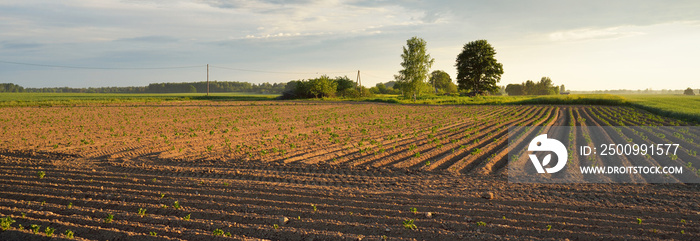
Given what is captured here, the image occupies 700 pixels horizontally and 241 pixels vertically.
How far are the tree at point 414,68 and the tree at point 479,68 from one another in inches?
500

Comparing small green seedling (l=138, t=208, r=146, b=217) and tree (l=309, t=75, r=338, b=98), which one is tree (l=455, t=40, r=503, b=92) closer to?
tree (l=309, t=75, r=338, b=98)

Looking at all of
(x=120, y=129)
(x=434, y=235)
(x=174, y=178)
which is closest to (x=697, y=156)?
(x=434, y=235)

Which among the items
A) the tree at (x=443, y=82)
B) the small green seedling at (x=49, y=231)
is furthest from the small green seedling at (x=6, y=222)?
the tree at (x=443, y=82)

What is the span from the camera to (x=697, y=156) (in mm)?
13234

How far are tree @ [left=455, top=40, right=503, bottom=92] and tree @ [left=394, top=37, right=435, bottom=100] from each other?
12694mm

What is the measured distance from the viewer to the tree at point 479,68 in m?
71.3

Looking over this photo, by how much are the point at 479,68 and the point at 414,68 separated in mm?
16593

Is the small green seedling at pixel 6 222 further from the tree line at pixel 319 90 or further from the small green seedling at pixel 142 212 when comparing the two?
the tree line at pixel 319 90

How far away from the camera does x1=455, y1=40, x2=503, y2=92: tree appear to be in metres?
71.3

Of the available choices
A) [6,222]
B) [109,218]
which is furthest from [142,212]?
[6,222]

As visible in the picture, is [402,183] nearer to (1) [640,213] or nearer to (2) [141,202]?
(1) [640,213]

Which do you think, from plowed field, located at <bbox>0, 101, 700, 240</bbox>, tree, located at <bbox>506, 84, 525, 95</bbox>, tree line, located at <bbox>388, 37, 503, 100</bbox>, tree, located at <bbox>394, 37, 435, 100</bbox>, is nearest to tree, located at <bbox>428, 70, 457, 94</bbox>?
tree, located at <bbox>506, 84, 525, 95</bbox>

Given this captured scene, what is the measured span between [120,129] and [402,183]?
18.3 m

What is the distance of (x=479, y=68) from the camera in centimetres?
7169
